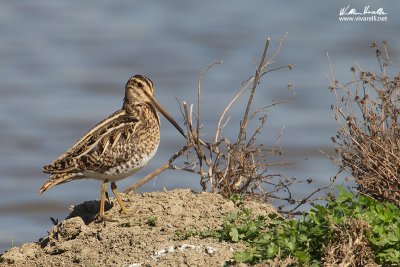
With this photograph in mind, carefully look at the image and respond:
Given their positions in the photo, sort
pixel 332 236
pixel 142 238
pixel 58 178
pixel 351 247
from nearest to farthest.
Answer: pixel 351 247 < pixel 332 236 < pixel 142 238 < pixel 58 178

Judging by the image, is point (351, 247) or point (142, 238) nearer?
→ point (351, 247)

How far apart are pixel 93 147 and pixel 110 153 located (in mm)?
144

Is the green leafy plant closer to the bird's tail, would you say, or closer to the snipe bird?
the snipe bird

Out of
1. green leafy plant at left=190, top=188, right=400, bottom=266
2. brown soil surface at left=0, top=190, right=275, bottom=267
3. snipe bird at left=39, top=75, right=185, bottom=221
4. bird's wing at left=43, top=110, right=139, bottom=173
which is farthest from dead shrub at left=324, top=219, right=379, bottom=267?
bird's wing at left=43, top=110, right=139, bottom=173

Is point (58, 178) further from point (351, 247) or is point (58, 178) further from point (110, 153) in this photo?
point (351, 247)

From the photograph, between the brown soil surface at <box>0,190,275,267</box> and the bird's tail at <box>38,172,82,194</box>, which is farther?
the bird's tail at <box>38,172,82,194</box>

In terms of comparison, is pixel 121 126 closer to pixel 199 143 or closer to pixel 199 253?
pixel 199 143

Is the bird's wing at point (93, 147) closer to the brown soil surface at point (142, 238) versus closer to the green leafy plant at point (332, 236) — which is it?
the brown soil surface at point (142, 238)

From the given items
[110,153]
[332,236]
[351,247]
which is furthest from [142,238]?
[351,247]

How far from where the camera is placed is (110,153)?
29.6 ft

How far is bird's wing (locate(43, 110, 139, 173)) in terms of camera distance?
895 centimetres

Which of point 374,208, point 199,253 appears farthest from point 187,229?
point 374,208

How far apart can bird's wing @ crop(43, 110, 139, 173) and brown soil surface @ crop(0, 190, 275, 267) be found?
369 millimetres

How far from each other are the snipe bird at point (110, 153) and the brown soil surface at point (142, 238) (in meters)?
0.25
